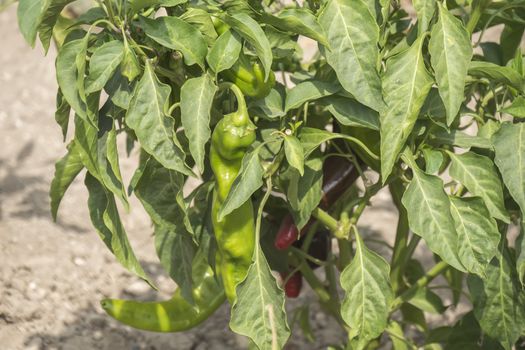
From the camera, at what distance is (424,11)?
1.69 m

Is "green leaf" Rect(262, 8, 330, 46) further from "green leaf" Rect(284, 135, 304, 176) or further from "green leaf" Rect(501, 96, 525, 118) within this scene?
"green leaf" Rect(501, 96, 525, 118)

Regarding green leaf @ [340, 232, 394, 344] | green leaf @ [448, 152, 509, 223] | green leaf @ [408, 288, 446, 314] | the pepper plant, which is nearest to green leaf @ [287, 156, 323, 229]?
the pepper plant

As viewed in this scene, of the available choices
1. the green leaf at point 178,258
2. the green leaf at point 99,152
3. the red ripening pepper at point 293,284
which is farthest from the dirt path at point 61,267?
the green leaf at point 99,152

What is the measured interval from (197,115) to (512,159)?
0.57 m

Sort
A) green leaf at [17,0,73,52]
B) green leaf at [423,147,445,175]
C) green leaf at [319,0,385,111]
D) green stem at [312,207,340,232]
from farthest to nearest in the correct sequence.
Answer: green stem at [312,207,340,232], green leaf at [423,147,445,175], green leaf at [319,0,385,111], green leaf at [17,0,73,52]

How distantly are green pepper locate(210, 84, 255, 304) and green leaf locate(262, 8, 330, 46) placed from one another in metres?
0.13

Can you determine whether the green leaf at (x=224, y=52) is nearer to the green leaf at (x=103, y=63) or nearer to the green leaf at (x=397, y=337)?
the green leaf at (x=103, y=63)

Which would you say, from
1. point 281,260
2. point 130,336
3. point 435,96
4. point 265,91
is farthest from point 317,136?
point 130,336

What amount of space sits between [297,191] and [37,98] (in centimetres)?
273

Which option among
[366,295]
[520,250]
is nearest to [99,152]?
[366,295]

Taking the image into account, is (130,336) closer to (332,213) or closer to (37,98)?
(332,213)

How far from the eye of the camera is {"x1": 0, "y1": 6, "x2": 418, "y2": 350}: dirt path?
9.39 ft

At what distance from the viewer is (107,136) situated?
170 cm

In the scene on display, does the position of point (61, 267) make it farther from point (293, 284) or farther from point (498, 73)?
point (498, 73)
